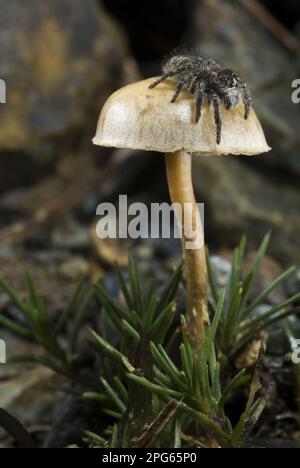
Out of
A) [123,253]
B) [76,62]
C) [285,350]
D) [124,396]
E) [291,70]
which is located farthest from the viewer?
[76,62]

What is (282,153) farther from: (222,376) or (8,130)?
(222,376)

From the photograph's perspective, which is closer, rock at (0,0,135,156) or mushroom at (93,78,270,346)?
mushroom at (93,78,270,346)

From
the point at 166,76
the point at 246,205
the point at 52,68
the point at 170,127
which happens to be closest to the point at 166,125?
the point at 170,127

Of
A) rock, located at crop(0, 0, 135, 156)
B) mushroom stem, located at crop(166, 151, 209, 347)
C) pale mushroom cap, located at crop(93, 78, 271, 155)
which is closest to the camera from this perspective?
pale mushroom cap, located at crop(93, 78, 271, 155)

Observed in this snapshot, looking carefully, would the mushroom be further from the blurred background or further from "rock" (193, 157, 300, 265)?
"rock" (193, 157, 300, 265)

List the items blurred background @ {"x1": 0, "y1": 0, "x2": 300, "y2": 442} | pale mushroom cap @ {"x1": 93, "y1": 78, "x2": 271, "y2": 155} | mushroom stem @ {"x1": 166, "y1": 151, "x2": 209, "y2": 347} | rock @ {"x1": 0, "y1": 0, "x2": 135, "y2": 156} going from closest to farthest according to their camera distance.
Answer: pale mushroom cap @ {"x1": 93, "y1": 78, "x2": 271, "y2": 155}
mushroom stem @ {"x1": 166, "y1": 151, "x2": 209, "y2": 347}
blurred background @ {"x1": 0, "y1": 0, "x2": 300, "y2": 442}
rock @ {"x1": 0, "y1": 0, "x2": 135, "y2": 156}

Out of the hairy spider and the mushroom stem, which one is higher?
the hairy spider

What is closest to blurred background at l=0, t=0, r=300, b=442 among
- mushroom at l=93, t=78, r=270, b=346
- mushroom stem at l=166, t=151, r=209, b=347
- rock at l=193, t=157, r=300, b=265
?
rock at l=193, t=157, r=300, b=265

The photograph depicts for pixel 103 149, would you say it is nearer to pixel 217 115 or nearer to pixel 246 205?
pixel 246 205

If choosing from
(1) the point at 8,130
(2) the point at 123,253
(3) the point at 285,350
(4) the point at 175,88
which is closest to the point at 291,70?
(2) the point at 123,253
